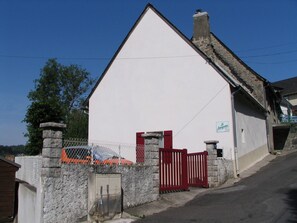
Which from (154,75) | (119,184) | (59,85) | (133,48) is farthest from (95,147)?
(59,85)

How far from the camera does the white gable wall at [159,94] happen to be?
62.3 feet

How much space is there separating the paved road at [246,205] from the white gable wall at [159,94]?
3.71m

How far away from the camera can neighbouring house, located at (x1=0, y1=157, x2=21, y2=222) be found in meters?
12.1

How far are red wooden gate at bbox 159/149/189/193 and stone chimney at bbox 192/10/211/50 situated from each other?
11.5 meters

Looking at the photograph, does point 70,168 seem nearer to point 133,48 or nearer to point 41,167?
point 41,167

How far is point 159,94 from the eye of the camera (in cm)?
2081

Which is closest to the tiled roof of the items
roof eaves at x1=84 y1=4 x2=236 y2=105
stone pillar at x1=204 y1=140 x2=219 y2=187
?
roof eaves at x1=84 y1=4 x2=236 y2=105

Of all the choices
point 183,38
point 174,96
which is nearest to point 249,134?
point 174,96

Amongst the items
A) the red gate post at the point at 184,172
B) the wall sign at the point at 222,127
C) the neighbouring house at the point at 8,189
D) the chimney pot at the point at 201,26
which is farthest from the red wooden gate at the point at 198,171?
the chimney pot at the point at 201,26

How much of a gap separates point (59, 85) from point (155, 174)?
40.7 m

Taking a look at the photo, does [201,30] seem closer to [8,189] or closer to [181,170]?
[181,170]

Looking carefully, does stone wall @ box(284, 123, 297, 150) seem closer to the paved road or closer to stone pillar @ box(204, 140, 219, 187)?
the paved road

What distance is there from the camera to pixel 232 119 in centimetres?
1825

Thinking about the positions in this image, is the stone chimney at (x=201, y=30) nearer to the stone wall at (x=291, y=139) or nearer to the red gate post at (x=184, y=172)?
the red gate post at (x=184, y=172)
